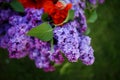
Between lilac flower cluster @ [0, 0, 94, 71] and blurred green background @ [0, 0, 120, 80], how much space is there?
0.72 metres

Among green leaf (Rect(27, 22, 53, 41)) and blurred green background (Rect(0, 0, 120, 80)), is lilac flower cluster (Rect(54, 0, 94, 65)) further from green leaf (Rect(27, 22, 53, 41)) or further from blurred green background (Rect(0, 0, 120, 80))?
blurred green background (Rect(0, 0, 120, 80))

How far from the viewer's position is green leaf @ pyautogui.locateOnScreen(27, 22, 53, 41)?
3.61 ft

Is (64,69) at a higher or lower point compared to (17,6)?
lower

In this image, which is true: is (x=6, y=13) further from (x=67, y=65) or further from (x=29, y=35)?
(x=67, y=65)

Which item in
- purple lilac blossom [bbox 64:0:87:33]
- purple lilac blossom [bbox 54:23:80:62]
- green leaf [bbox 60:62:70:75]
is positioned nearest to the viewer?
purple lilac blossom [bbox 54:23:80:62]

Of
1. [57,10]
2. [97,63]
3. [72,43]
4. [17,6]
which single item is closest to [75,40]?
[72,43]

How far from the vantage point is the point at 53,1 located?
1215mm

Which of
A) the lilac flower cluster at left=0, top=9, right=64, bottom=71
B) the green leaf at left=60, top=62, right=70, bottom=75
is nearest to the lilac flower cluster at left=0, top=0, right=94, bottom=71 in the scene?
the lilac flower cluster at left=0, top=9, right=64, bottom=71

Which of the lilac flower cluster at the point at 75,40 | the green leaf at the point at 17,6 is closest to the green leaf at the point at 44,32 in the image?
the lilac flower cluster at the point at 75,40

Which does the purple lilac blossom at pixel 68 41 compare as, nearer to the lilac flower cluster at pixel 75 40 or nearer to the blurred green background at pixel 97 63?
the lilac flower cluster at pixel 75 40

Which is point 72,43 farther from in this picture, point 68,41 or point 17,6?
point 17,6

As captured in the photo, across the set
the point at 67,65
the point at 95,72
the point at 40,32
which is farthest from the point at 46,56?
the point at 95,72

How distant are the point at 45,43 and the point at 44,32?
41 mm

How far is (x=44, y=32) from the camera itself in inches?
43.9
